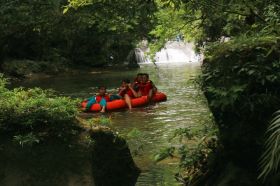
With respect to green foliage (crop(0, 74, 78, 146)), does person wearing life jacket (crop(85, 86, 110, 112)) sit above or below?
below

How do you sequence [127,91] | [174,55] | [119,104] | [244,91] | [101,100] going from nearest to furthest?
1. [244,91]
2. [101,100]
3. [119,104]
4. [127,91]
5. [174,55]

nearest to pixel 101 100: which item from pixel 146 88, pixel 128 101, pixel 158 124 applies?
pixel 128 101

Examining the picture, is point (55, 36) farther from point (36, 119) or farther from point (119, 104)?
point (36, 119)

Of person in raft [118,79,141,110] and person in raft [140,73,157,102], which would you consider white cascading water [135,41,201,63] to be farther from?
person in raft [118,79,141,110]

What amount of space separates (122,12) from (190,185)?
3.05 metres

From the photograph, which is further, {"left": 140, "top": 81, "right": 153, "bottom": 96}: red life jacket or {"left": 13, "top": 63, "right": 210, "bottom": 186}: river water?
{"left": 140, "top": 81, "right": 153, "bottom": 96}: red life jacket

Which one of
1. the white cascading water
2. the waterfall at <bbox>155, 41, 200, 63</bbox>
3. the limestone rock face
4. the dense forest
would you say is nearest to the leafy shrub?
the dense forest

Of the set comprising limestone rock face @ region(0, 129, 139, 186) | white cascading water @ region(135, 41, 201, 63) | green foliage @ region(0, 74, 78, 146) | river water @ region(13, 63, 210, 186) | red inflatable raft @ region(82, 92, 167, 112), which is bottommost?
river water @ region(13, 63, 210, 186)

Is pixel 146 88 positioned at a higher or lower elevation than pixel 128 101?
higher

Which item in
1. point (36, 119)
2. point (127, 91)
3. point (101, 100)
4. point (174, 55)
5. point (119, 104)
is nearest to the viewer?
point (36, 119)

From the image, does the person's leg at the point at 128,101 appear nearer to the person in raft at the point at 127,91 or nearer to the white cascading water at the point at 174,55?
the person in raft at the point at 127,91

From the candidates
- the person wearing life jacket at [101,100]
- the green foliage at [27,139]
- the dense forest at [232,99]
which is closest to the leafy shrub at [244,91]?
the dense forest at [232,99]

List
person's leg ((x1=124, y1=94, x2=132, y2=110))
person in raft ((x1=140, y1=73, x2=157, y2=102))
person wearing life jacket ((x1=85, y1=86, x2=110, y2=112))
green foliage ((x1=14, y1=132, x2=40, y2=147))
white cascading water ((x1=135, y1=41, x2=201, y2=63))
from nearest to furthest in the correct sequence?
green foliage ((x1=14, y1=132, x2=40, y2=147))
person wearing life jacket ((x1=85, y1=86, x2=110, y2=112))
person's leg ((x1=124, y1=94, x2=132, y2=110))
person in raft ((x1=140, y1=73, x2=157, y2=102))
white cascading water ((x1=135, y1=41, x2=201, y2=63))

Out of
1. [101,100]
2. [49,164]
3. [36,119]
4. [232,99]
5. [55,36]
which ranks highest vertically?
[55,36]
